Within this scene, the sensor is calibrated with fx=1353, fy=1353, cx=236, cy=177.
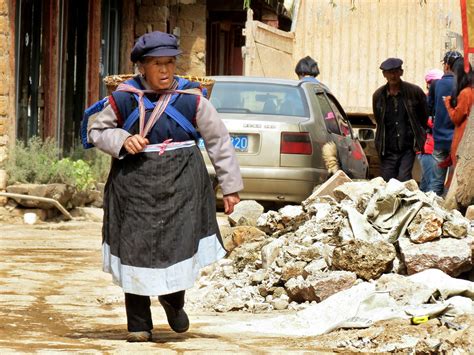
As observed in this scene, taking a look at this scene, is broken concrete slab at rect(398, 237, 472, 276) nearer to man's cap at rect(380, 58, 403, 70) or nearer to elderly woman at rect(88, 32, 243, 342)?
elderly woman at rect(88, 32, 243, 342)

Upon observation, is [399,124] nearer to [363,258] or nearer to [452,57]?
[452,57]

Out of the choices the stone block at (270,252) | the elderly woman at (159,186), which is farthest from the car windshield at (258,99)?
the elderly woman at (159,186)

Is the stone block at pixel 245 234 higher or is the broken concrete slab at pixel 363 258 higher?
the broken concrete slab at pixel 363 258

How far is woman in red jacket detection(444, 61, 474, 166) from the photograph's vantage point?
12492mm

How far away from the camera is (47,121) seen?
1664 centimetres

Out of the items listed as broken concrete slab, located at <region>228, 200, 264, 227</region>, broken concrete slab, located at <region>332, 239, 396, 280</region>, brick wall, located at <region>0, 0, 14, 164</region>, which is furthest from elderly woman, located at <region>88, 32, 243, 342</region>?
brick wall, located at <region>0, 0, 14, 164</region>

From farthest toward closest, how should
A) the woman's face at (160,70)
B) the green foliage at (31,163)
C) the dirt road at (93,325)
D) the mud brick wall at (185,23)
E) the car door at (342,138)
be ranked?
the mud brick wall at (185,23)
the car door at (342,138)
the green foliage at (31,163)
the woman's face at (160,70)
the dirt road at (93,325)

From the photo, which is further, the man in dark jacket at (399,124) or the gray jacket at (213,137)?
the man in dark jacket at (399,124)

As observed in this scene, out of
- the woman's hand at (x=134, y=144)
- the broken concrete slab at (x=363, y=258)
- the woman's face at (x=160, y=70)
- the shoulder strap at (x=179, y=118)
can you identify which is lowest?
the broken concrete slab at (x=363, y=258)

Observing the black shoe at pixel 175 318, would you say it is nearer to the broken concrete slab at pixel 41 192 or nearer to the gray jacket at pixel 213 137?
the gray jacket at pixel 213 137

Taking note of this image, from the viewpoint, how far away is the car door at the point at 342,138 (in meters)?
15.2

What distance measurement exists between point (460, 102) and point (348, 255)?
4.34 meters

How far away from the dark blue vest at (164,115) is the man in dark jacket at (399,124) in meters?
7.15

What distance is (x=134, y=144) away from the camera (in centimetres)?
689
